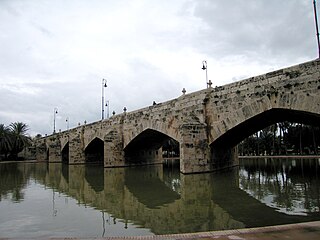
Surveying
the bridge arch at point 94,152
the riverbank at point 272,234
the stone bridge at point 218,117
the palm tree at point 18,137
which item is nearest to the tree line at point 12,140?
the palm tree at point 18,137

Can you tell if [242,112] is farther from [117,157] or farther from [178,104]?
[117,157]

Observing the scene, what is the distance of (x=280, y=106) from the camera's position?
41.1 feet

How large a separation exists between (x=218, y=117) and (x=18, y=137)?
Result: 37173mm

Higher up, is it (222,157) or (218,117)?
(218,117)

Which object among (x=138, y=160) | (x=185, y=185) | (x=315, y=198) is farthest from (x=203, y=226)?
(x=138, y=160)

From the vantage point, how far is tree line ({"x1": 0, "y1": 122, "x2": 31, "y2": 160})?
1625 inches

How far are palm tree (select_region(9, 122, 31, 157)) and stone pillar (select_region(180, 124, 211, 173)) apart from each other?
3550cm

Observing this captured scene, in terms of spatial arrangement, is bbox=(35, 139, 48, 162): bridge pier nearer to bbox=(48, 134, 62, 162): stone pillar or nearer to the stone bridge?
bbox=(48, 134, 62, 162): stone pillar

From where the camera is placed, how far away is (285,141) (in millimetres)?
42500

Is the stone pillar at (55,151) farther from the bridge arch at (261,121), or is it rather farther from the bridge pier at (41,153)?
the bridge arch at (261,121)

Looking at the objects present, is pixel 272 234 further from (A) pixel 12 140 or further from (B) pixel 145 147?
(A) pixel 12 140

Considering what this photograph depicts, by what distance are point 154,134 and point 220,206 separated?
15811mm

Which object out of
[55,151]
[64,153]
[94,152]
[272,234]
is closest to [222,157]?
[272,234]

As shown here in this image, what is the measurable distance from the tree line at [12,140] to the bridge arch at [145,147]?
2419 centimetres
